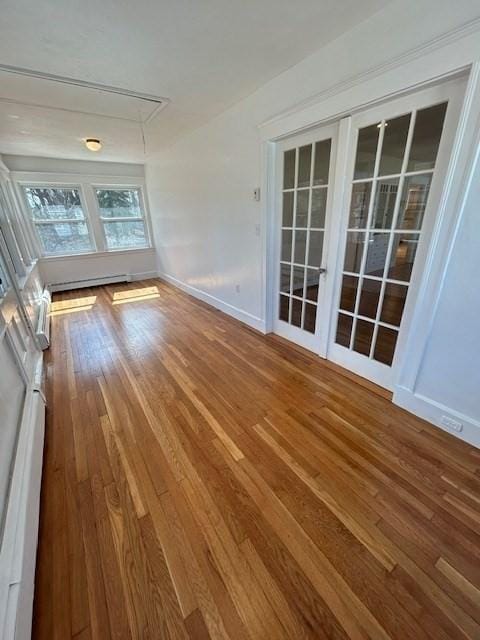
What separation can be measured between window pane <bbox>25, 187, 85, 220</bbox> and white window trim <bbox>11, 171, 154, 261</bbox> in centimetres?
8

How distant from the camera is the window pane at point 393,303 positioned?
6.49ft

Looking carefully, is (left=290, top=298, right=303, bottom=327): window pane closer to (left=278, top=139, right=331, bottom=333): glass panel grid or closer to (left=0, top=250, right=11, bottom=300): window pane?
(left=278, top=139, right=331, bottom=333): glass panel grid

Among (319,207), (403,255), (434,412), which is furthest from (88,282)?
(434,412)

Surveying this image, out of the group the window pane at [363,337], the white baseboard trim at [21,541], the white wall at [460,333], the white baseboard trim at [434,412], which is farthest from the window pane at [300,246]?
the white baseboard trim at [21,541]

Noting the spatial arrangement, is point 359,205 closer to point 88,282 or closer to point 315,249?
point 315,249

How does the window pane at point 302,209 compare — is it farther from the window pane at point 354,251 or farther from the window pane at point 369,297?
the window pane at point 369,297

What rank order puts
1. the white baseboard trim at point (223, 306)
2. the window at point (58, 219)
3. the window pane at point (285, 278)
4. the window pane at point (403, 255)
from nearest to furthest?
1. the window pane at point (403, 255)
2. the window pane at point (285, 278)
3. the white baseboard trim at point (223, 306)
4. the window at point (58, 219)

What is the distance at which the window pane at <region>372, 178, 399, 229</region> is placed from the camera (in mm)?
1849

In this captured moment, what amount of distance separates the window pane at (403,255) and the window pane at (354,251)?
0.84 ft

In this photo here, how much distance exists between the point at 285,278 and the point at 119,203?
464 cm

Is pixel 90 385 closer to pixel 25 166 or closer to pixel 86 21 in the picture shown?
pixel 86 21

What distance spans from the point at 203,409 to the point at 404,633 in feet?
4.97

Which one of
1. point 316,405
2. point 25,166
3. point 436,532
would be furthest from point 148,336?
point 25,166

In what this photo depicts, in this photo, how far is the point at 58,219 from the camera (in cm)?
519
